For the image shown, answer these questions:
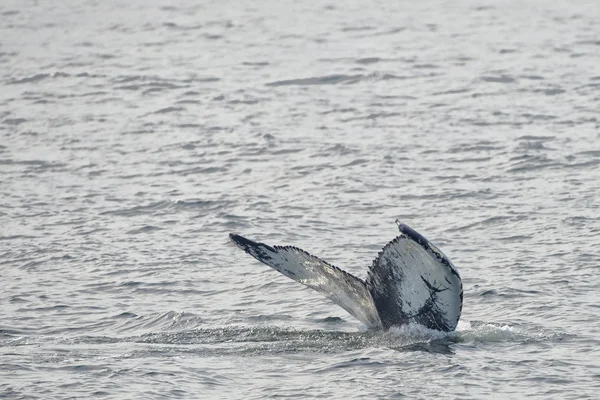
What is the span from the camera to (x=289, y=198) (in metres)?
20.0

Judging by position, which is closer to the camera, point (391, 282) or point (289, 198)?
point (391, 282)

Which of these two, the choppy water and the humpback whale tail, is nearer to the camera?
the humpback whale tail

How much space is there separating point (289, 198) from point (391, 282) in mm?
7723

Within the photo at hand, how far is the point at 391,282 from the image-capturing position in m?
12.4

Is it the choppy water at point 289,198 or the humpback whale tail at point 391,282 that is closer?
the humpback whale tail at point 391,282

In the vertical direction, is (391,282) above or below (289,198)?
above

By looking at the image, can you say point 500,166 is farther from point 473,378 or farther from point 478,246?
point 473,378

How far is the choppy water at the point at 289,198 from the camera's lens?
41.0ft

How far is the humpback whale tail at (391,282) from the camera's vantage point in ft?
39.7

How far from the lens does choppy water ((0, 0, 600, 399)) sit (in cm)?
1248

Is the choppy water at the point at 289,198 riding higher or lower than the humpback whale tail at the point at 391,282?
lower

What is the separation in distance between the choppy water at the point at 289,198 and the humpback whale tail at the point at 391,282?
0.82 ft

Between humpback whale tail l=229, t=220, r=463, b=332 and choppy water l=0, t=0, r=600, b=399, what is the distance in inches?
9.9

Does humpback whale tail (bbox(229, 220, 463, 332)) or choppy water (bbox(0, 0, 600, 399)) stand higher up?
humpback whale tail (bbox(229, 220, 463, 332))
